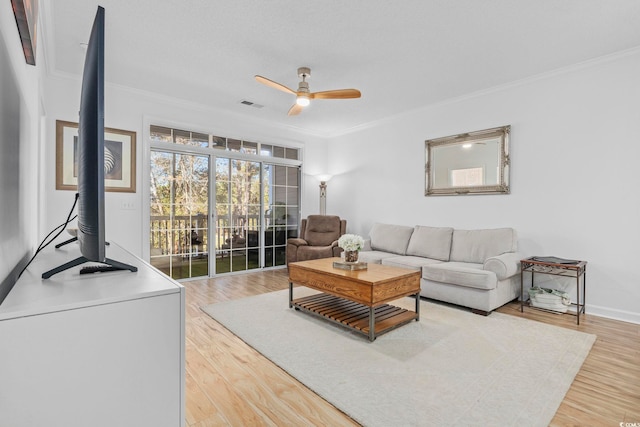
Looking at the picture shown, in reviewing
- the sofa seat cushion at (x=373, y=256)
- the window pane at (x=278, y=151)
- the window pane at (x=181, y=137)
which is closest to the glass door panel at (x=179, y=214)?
the window pane at (x=181, y=137)

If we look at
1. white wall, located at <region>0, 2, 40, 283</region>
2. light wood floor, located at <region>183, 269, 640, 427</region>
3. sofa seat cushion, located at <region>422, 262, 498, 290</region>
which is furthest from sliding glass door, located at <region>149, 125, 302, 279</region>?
white wall, located at <region>0, 2, 40, 283</region>

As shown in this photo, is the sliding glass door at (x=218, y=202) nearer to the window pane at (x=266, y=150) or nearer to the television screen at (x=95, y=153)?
the window pane at (x=266, y=150)

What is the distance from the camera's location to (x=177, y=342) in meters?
0.87

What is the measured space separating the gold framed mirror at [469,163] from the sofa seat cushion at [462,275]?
1132mm

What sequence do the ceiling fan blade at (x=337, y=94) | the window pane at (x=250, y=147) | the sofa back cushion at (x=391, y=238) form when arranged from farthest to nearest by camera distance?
the window pane at (x=250, y=147)
the sofa back cushion at (x=391, y=238)
the ceiling fan blade at (x=337, y=94)

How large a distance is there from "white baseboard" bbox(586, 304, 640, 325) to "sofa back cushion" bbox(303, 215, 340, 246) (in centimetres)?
338

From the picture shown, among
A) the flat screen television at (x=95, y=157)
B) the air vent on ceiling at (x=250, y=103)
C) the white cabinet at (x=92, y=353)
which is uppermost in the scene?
the air vent on ceiling at (x=250, y=103)

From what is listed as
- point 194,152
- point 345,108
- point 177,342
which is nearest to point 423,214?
point 345,108

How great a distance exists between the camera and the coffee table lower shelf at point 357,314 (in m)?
2.66

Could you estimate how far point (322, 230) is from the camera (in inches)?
218

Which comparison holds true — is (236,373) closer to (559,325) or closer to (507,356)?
(507,356)

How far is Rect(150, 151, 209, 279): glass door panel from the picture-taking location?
444cm

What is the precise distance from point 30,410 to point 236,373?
159 centimetres

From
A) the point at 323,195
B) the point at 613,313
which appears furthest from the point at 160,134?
the point at 613,313
